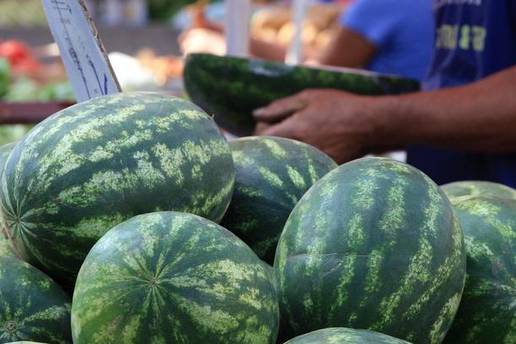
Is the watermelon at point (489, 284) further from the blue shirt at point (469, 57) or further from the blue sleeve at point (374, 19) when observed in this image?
the blue sleeve at point (374, 19)

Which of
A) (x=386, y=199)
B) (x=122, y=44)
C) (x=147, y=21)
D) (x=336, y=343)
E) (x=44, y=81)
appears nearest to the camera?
(x=336, y=343)

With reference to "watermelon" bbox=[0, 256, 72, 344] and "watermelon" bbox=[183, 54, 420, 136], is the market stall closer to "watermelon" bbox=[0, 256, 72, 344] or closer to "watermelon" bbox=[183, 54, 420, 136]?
"watermelon" bbox=[0, 256, 72, 344]

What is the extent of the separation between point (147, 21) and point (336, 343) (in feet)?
41.3

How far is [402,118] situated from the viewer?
2.38 metres

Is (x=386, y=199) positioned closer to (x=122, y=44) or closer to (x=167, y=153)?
(x=167, y=153)

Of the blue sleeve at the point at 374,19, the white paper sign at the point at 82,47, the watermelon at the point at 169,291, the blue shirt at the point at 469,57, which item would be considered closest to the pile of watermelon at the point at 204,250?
the watermelon at the point at 169,291

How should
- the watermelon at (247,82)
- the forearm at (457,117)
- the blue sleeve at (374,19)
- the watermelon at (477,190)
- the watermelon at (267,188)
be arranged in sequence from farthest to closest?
the blue sleeve at (374,19)
the watermelon at (247,82)
the forearm at (457,117)
the watermelon at (477,190)
the watermelon at (267,188)

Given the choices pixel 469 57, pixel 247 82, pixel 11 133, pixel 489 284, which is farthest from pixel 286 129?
pixel 11 133

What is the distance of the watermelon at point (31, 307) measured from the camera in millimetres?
998

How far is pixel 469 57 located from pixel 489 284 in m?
1.57

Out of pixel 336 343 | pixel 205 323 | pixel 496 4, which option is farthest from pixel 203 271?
pixel 496 4

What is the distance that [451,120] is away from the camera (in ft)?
7.70

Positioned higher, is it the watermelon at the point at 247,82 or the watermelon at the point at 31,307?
the watermelon at the point at 31,307

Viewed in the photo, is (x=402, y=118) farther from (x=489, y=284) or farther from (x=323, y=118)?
(x=489, y=284)
